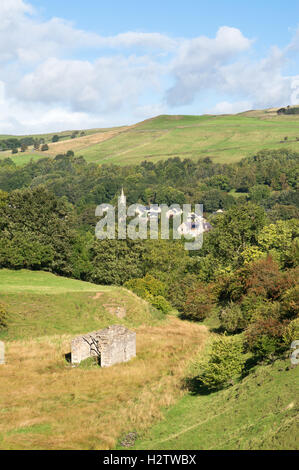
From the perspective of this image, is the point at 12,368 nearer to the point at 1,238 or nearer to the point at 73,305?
the point at 73,305

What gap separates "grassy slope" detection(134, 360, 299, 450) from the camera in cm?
1939

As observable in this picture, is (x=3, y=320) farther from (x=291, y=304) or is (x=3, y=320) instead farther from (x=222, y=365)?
(x=291, y=304)

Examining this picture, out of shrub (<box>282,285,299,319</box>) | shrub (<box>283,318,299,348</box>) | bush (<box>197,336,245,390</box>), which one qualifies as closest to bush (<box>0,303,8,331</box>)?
bush (<box>197,336,245,390</box>)

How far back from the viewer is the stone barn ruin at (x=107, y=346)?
33000mm

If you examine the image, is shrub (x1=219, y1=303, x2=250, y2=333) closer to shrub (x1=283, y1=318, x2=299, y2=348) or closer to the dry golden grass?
the dry golden grass

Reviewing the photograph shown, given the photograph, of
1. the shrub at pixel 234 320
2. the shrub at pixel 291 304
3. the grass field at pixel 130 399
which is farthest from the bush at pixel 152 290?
the shrub at pixel 291 304

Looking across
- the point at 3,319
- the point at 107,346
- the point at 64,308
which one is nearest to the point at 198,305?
the point at 64,308

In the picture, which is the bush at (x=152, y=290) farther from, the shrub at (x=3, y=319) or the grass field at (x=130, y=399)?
the shrub at (x=3, y=319)

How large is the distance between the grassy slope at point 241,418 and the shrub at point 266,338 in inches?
44.7

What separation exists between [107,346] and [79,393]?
558 centimetres

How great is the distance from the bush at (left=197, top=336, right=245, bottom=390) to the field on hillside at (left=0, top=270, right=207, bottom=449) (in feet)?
6.80

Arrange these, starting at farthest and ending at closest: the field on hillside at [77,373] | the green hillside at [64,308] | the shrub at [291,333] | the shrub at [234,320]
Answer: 1. the shrub at [234,320]
2. the green hillside at [64,308]
3. the shrub at [291,333]
4. the field on hillside at [77,373]

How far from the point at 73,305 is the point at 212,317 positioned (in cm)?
1546
